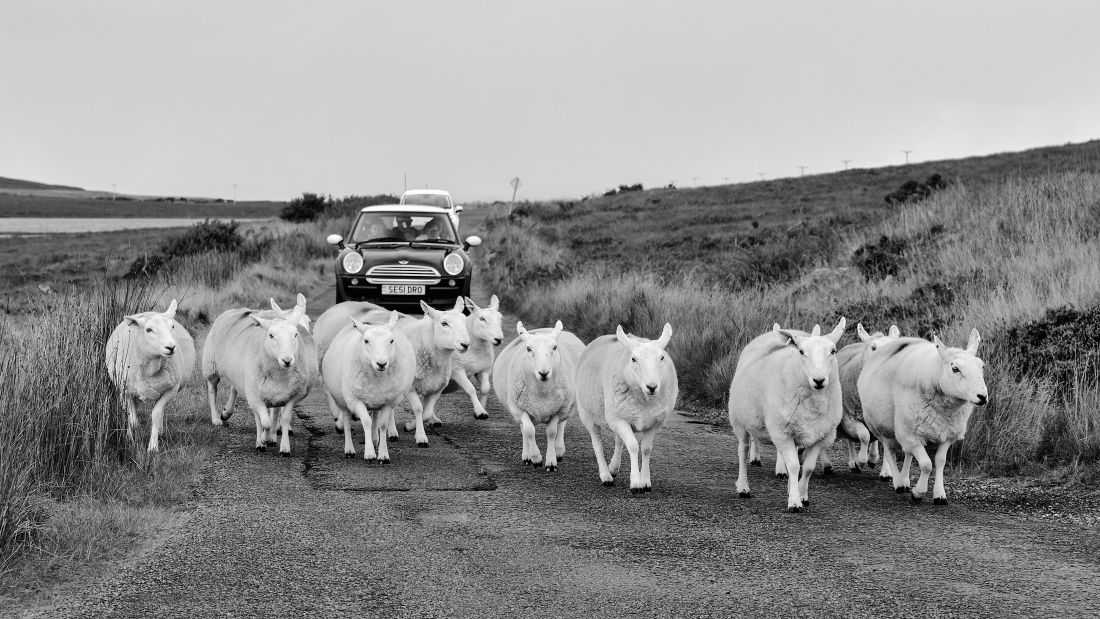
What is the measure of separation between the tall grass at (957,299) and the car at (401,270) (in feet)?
8.74

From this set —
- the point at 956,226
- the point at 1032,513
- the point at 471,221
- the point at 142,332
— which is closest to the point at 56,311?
the point at 142,332

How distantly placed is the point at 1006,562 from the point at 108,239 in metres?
58.1

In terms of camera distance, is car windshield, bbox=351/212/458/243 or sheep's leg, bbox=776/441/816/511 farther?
car windshield, bbox=351/212/458/243

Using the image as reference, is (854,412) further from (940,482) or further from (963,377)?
(963,377)

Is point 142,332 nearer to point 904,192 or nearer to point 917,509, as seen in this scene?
point 917,509

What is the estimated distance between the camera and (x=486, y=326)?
1205cm

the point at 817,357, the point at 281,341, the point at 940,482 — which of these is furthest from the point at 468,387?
the point at 940,482

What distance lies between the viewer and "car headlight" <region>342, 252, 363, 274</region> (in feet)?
59.3

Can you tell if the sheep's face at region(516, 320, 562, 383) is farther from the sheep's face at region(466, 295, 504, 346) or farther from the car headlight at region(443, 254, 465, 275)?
the car headlight at region(443, 254, 465, 275)

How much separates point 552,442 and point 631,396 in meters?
1.18

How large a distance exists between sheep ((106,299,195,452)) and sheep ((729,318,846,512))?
5.15 meters

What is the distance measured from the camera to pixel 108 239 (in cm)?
5791

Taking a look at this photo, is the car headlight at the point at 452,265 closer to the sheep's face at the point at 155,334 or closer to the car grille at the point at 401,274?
the car grille at the point at 401,274

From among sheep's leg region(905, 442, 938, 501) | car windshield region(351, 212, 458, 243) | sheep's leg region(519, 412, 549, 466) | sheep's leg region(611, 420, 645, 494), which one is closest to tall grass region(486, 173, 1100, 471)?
sheep's leg region(905, 442, 938, 501)
